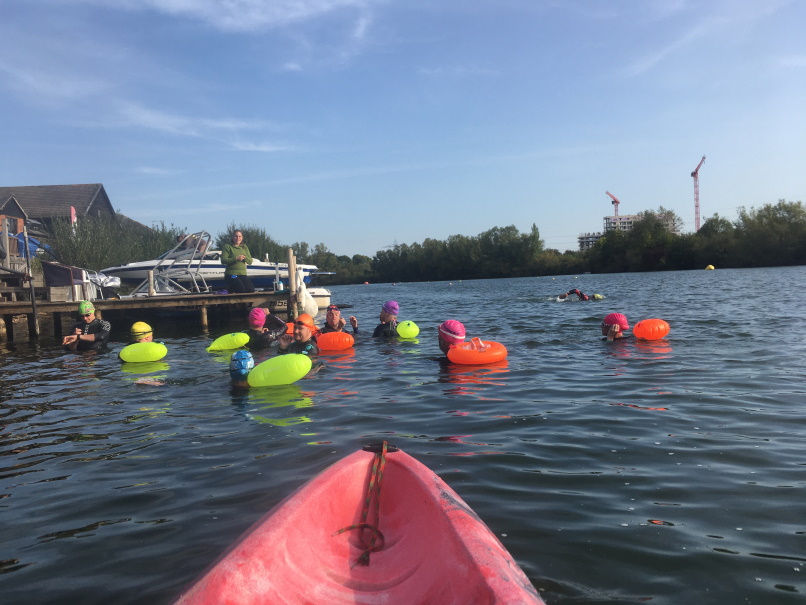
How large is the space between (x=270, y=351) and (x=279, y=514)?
908cm

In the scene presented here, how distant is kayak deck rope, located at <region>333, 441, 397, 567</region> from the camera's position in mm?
3281

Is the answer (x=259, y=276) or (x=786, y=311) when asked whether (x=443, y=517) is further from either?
(x=259, y=276)

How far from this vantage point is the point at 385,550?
325 centimetres

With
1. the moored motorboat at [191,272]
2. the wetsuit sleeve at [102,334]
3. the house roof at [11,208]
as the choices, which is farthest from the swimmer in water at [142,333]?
the house roof at [11,208]

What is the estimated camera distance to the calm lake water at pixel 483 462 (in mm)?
3201

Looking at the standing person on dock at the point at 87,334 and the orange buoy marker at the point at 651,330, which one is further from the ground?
the standing person on dock at the point at 87,334

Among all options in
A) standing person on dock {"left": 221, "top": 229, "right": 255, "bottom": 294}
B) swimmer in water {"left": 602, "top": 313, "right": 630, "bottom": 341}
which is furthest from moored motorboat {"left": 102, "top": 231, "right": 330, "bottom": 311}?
swimmer in water {"left": 602, "top": 313, "right": 630, "bottom": 341}

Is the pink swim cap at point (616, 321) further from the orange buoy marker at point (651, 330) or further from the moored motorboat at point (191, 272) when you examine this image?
the moored motorboat at point (191, 272)

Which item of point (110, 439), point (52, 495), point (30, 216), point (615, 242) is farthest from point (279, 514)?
point (615, 242)

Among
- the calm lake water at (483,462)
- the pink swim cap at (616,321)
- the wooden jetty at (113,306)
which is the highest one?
the wooden jetty at (113,306)

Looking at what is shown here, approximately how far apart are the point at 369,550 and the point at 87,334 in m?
11.6

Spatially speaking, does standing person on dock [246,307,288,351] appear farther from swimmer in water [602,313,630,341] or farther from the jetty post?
swimmer in water [602,313,630,341]

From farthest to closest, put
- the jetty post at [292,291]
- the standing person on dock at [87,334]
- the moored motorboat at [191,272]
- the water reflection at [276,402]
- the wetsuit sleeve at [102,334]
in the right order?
1. the moored motorboat at [191,272]
2. the jetty post at [292,291]
3. the wetsuit sleeve at [102,334]
4. the standing person on dock at [87,334]
5. the water reflection at [276,402]

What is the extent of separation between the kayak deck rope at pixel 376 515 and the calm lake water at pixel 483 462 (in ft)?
2.59
